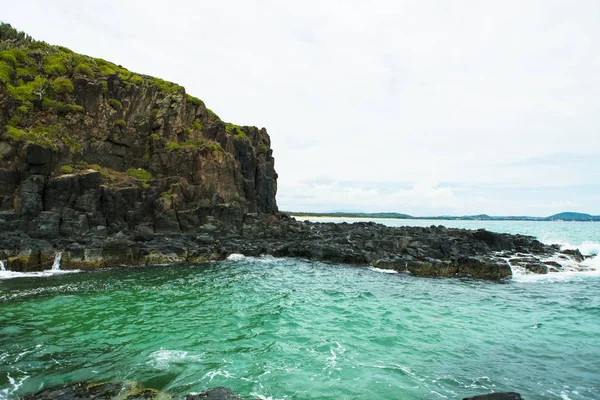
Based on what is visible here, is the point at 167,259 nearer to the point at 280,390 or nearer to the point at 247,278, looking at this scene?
the point at 247,278

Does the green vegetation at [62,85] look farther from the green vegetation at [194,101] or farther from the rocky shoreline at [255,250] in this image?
the rocky shoreline at [255,250]

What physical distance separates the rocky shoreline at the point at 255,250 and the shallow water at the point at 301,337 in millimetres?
3928

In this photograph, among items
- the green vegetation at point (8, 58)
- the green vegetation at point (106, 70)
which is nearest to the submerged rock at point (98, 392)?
the green vegetation at point (8, 58)

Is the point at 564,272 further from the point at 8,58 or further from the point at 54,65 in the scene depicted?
the point at 8,58

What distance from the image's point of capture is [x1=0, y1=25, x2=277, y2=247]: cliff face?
32812mm

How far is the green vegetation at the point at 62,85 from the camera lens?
41.7 metres

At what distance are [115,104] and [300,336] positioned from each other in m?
43.9

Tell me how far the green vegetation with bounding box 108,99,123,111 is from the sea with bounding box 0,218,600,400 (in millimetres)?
27841

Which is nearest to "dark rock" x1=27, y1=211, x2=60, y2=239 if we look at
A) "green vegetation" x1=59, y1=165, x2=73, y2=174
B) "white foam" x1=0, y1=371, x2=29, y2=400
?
"green vegetation" x1=59, y1=165, x2=73, y2=174

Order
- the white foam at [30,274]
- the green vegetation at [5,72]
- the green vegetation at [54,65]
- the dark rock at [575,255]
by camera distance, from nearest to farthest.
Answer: the white foam at [30,274] < the dark rock at [575,255] < the green vegetation at [5,72] < the green vegetation at [54,65]

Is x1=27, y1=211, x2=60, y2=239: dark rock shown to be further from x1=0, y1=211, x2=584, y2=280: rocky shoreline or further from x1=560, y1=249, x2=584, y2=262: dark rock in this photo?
x1=560, y1=249, x2=584, y2=262: dark rock

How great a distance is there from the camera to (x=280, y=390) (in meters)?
9.58

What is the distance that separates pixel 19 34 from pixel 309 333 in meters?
61.1

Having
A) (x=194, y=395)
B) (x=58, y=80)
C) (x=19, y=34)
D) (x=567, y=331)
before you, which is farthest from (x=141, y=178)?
(x=567, y=331)
